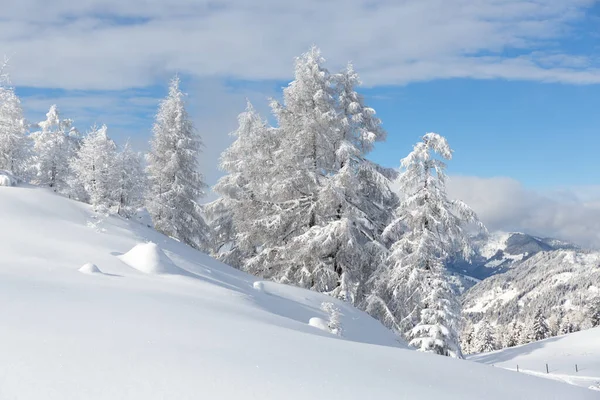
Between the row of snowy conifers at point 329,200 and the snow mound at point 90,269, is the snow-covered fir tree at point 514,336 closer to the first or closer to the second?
the row of snowy conifers at point 329,200

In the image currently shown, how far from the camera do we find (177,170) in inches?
993

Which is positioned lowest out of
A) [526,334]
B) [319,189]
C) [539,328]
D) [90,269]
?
[526,334]

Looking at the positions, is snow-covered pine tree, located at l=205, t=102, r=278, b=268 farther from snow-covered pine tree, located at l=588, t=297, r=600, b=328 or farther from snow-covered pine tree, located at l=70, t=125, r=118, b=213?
snow-covered pine tree, located at l=588, t=297, r=600, b=328

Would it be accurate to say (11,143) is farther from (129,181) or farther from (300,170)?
(300,170)

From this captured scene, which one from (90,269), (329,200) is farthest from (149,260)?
(329,200)

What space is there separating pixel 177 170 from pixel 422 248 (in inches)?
A: 558

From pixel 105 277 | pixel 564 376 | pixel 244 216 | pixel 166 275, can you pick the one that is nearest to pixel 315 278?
pixel 244 216

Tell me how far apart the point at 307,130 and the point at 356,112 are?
9.36ft

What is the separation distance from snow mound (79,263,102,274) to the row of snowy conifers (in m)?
9.06

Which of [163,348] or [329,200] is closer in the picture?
[163,348]

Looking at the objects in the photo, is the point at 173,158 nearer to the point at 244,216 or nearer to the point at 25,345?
the point at 244,216

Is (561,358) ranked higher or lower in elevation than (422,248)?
lower

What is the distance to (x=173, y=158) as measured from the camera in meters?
24.8

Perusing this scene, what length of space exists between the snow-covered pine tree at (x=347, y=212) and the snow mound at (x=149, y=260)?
9.03 m
